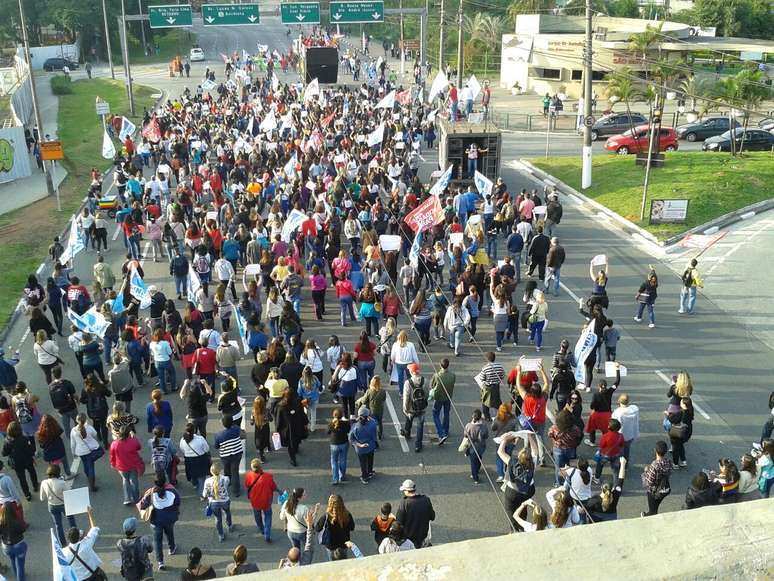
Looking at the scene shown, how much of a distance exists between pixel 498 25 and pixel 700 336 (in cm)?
5803

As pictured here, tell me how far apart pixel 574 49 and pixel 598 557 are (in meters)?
51.7

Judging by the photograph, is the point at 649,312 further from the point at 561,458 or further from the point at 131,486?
the point at 131,486

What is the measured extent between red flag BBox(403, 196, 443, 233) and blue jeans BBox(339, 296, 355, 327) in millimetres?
→ 2475

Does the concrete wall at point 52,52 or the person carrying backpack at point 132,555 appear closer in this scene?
the person carrying backpack at point 132,555

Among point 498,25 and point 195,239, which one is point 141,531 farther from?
point 498,25

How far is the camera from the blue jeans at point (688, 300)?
58.6 feet

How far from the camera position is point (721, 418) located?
13484 mm

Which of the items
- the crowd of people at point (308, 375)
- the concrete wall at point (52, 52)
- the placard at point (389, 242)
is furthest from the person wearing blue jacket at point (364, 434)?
the concrete wall at point (52, 52)

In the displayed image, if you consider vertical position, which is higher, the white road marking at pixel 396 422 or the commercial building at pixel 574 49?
the commercial building at pixel 574 49

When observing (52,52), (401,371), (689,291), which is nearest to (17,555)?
(401,371)

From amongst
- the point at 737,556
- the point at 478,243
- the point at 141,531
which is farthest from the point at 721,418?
the point at 737,556

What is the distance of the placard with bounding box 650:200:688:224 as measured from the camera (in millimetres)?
24203

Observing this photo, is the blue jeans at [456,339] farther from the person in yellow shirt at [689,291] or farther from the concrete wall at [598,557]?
the concrete wall at [598,557]

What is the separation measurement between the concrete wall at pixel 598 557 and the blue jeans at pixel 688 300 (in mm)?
15523
